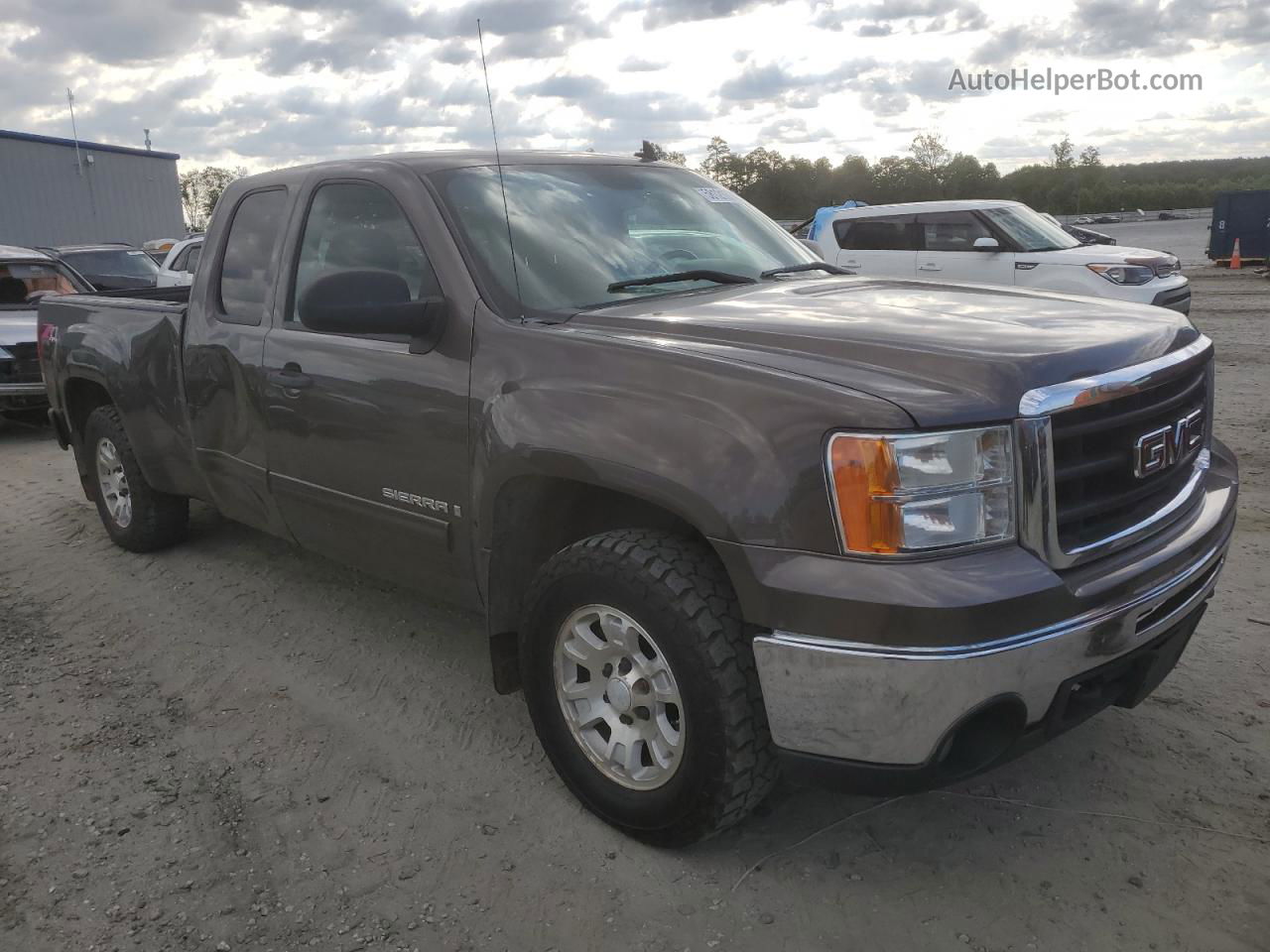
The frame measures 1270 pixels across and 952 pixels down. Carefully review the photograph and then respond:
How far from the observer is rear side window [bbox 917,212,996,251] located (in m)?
12.4

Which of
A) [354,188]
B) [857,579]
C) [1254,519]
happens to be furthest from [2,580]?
[1254,519]

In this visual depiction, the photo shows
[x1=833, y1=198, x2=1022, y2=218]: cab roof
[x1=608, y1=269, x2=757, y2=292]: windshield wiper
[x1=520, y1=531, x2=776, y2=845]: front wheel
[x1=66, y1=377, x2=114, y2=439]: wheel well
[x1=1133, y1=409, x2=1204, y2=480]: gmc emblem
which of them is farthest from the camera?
[x1=833, y1=198, x2=1022, y2=218]: cab roof

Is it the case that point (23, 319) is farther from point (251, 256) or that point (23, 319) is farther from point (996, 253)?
point (996, 253)

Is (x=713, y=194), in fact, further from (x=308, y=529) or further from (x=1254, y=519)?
(x=1254, y=519)

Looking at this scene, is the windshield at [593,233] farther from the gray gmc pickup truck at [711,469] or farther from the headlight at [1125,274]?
the headlight at [1125,274]

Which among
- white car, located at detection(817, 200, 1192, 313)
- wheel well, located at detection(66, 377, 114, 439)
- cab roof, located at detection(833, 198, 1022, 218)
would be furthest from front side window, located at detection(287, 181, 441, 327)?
cab roof, located at detection(833, 198, 1022, 218)

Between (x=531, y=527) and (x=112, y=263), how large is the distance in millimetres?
13998

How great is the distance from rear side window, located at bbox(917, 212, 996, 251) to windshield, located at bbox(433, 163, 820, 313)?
30.1 feet

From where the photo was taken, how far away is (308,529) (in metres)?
3.90

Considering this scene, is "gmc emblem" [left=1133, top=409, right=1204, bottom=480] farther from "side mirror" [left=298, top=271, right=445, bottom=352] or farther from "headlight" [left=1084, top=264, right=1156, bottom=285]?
"headlight" [left=1084, top=264, right=1156, bottom=285]

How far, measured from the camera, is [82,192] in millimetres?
35469

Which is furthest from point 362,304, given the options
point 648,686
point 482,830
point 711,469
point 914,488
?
point 914,488

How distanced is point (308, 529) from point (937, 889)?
2517 mm

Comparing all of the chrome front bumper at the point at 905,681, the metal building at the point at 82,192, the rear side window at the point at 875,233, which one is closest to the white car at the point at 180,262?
the rear side window at the point at 875,233
